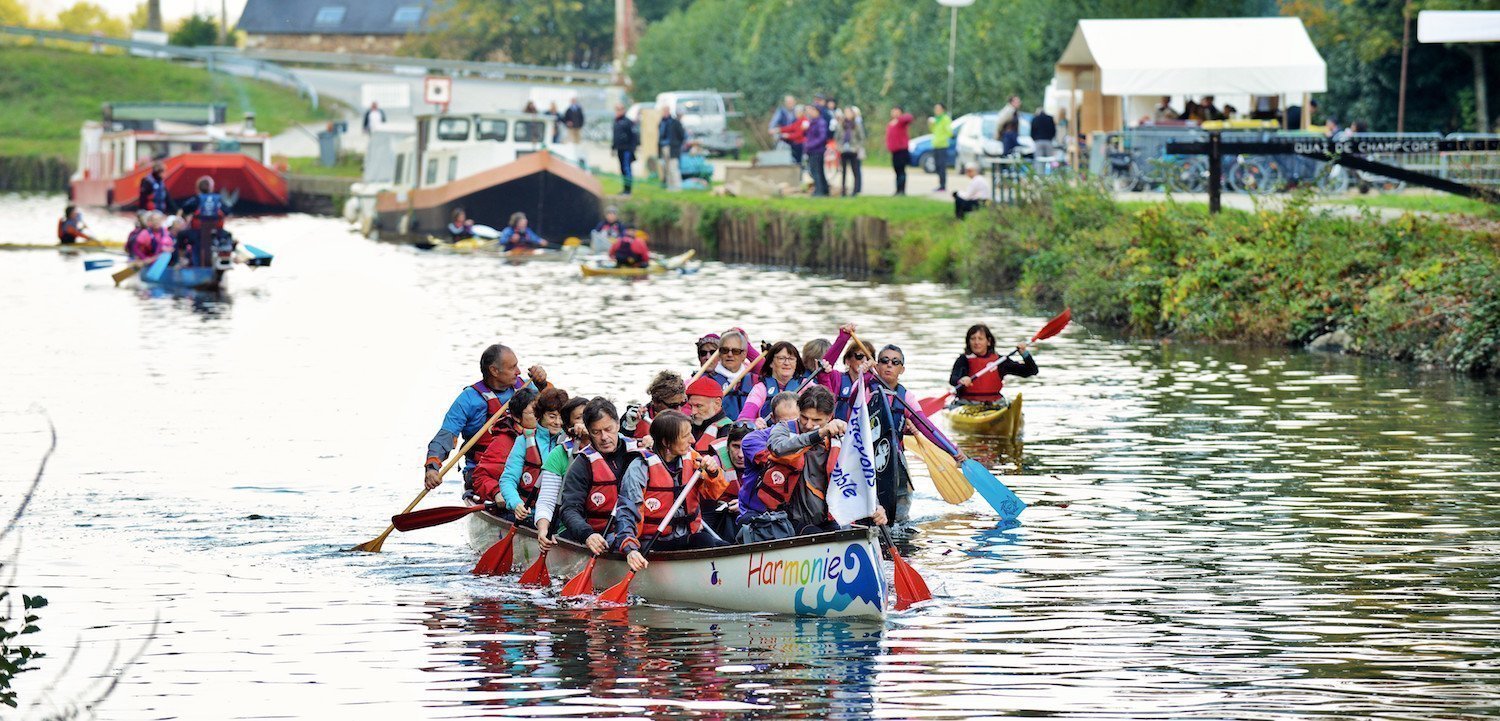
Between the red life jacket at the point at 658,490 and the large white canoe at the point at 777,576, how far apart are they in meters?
0.22

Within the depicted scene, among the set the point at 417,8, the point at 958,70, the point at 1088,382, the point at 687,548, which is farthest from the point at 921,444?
the point at 417,8

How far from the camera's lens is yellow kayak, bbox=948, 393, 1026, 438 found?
1898cm

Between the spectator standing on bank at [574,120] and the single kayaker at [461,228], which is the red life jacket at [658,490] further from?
the spectator standing on bank at [574,120]

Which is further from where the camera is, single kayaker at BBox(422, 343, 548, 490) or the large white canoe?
single kayaker at BBox(422, 343, 548, 490)

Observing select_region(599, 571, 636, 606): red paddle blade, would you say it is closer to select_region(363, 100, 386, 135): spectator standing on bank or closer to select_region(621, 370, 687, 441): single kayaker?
select_region(621, 370, 687, 441): single kayaker

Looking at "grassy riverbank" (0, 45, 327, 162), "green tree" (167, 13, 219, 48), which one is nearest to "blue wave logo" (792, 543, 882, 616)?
"grassy riverbank" (0, 45, 327, 162)

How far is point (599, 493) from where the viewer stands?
12508mm

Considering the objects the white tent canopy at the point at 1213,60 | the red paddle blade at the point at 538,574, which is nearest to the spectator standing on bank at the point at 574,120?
the white tent canopy at the point at 1213,60

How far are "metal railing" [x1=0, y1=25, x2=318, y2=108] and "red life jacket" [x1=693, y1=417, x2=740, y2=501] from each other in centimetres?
6758

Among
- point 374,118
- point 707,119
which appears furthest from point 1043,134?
point 374,118

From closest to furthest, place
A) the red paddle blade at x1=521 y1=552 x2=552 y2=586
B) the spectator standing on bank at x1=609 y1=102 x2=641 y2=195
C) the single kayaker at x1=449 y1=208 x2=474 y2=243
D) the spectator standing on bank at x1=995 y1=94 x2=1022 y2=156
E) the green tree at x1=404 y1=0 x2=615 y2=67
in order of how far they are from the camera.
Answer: the red paddle blade at x1=521 y1=552 x2=552 y2=586 < the spectator standing on bank at x1=995 y1=94 x2=1022 y2=156 < the spectator standing on bank at x1=609 y1=102 x2=641 y2=195 < the single kayaker at x1=449 y1=208 x2=474 y2=243 < the green tree at x1=404 y1=0 x2=615 y2=67

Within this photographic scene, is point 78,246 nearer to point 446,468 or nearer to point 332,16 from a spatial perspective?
point 446,468

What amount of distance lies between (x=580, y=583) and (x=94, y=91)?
236 ft

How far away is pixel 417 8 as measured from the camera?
108500mm
